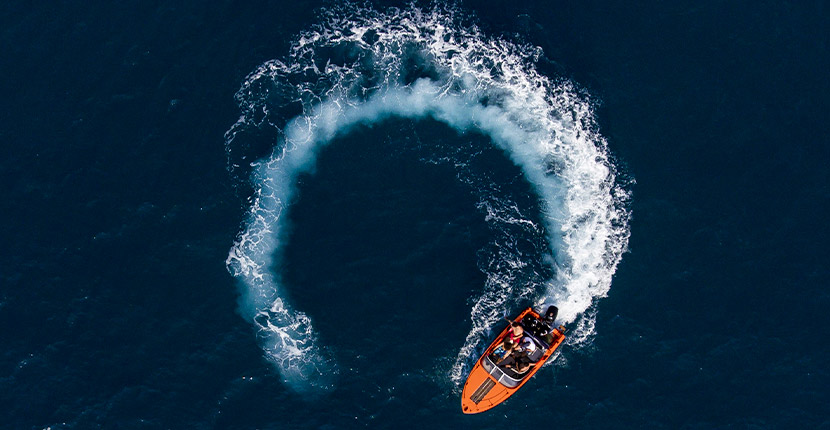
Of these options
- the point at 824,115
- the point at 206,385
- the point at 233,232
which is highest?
the point at 233,232

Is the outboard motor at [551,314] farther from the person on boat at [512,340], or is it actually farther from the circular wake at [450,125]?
the person on boat at [512,340]

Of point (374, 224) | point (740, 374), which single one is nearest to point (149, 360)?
point (374, 224)

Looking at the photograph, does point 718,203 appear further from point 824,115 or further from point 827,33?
point 827,33

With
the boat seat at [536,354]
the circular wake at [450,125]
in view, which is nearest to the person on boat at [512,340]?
the boat seat at [536,354]

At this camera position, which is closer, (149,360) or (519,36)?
(149,360)

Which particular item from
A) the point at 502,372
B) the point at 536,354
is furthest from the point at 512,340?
the point at 502,372

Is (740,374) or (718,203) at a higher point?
(718,203)

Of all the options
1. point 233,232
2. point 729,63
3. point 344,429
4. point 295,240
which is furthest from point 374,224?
point 729,63
